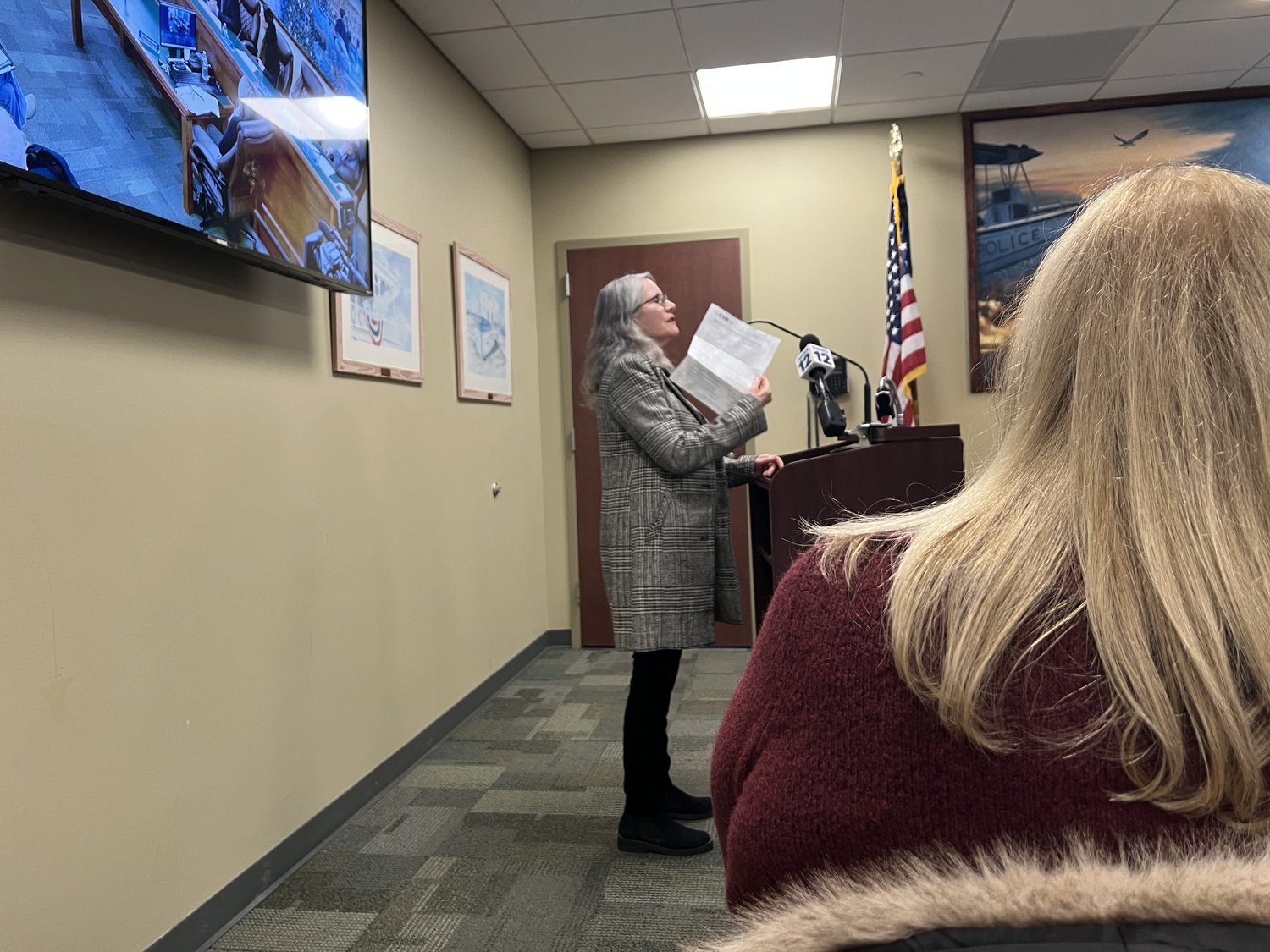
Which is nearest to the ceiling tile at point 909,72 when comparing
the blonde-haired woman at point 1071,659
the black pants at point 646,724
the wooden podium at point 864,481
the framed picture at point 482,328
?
the framed picture at point 482,328

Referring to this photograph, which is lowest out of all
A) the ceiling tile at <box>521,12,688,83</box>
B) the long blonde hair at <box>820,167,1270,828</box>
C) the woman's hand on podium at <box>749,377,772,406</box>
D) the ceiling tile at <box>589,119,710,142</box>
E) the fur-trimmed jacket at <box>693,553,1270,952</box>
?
the fur-trimmed jacket at <box>693,553,1270,952</box>

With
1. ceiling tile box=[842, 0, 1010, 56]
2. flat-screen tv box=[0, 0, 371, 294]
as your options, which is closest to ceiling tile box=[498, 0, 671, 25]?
ceiling tile box=[842, 0, 1010, 56]

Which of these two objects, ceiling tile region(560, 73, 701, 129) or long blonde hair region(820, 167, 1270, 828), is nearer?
long blonde hair region(820, 167, 1270, 828)

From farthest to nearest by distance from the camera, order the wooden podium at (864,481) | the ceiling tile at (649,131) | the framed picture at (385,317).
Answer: the ceiling tile at (649,131) → the framed picture at (385,317) → the wooden podium at (864,481)

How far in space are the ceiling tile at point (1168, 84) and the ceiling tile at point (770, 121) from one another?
1.26 m

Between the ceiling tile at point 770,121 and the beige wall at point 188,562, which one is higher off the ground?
the ceiling tile at point 770,121

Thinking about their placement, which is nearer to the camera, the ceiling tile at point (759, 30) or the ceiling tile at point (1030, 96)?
the ceiling tile at point (759, 30)

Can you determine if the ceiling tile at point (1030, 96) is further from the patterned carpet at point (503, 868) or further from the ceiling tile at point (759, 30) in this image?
the patterned carpet at point (503, 868)

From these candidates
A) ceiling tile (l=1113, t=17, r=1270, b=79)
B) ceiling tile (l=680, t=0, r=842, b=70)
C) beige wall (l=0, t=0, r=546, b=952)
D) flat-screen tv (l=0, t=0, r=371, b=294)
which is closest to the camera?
flat-screen tv (l=0, t=0, r=371, b=294)

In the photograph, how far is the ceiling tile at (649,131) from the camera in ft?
13.7

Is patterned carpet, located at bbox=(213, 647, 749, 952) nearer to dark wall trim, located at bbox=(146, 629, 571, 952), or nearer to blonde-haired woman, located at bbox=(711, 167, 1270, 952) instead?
dark wall trim, located at bbox=(146, 629, 571, 952)

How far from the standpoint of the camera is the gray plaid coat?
2090mm

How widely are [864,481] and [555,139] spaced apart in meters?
3.15

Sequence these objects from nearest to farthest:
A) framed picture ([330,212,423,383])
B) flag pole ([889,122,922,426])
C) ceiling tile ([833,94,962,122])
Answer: framed picture ([330,212,423,383]) < flag pole ([889,122,922,426]) < ceiling tile ([833,94,962,122])
